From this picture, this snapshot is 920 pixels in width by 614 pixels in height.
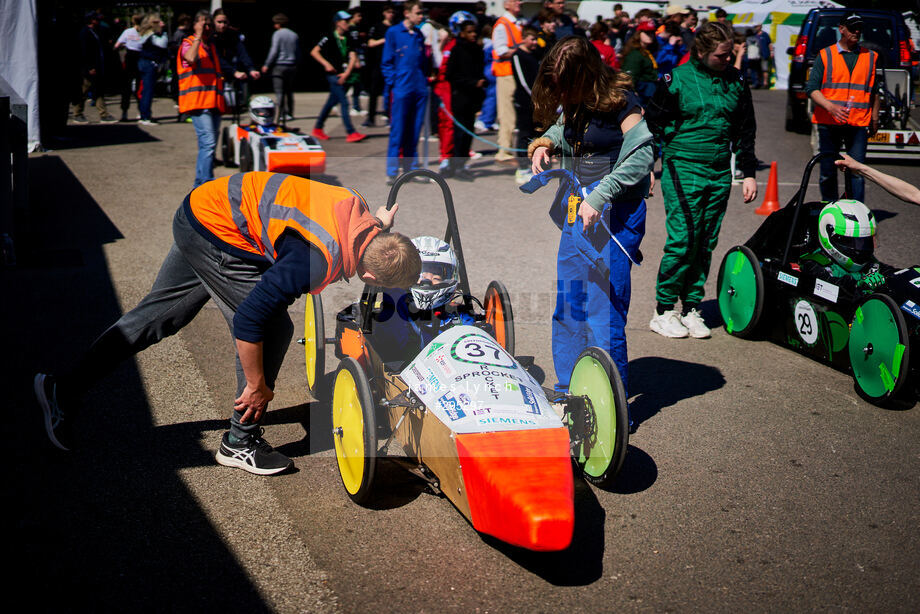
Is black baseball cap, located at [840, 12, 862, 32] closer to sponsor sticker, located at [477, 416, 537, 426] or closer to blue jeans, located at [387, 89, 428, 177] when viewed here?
blue jeans, located at [387, 89, 428, 177]

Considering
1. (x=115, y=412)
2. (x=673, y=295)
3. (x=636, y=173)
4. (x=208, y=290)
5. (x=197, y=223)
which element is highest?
(x=636, y=173)

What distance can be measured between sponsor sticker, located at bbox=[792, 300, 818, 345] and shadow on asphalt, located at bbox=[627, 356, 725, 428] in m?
0.64

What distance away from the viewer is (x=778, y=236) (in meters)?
5.68

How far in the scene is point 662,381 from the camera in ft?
16.5

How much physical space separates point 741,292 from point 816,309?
656 mm

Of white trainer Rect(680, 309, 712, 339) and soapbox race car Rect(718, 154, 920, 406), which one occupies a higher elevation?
soapbox race car Rect(718, 154, 920, 406)

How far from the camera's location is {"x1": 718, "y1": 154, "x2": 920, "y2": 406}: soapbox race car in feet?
14.7

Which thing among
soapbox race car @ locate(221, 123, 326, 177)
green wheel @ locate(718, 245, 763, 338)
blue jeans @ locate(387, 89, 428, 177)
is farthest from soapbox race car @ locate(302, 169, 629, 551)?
blue jeans @ locate(387, 89, 428, 177)

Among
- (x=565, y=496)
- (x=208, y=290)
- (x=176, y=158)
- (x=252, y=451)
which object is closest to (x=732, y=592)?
(x=565, y=496)

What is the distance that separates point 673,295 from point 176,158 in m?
8.64

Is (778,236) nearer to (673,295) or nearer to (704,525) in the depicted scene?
(673,295)

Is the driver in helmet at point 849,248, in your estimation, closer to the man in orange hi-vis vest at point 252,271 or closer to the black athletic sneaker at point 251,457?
the man in orange hi-vis vest at point 252,271

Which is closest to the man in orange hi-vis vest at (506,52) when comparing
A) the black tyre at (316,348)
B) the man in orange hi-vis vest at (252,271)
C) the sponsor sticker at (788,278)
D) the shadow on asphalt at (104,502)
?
the sponsor sticker at (788,278)

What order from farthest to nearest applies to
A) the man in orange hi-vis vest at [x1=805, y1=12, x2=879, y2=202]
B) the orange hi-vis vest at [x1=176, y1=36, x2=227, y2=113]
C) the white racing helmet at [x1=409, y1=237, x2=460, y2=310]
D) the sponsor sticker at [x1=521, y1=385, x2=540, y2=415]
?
the orange hi-vis vest at [x1=176, y1=36, x2=227, y2=113] → the man in orange hi-vis vest at [x1=805, y1=12, x2=879, y2=202] → the white racing helmet at [x1=409, y1=237, x2=460, y2=310] → the sponsor sticker at [x1=521, y1=385, x2=540, y2=415]
